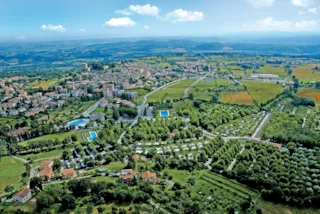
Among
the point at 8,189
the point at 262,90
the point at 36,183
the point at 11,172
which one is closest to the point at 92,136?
the point at 11,172

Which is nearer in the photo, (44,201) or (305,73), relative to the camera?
(44,201)

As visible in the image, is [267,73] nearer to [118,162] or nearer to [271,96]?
[271,96]

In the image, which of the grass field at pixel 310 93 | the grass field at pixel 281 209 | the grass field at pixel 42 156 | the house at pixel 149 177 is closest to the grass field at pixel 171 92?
the grass field at pixel 310 93

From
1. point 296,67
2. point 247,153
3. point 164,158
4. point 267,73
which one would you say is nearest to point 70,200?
point 164,158

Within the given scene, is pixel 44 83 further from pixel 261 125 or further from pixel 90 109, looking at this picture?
pixel 261 125

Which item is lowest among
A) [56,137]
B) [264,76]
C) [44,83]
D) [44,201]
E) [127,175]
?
[56,137]
